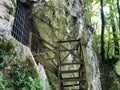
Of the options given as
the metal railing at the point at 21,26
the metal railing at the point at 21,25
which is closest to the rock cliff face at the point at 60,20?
the metal railing at the point at 21,26

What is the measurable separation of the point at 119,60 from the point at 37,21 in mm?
8040

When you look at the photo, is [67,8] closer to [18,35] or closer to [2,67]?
[18,35]

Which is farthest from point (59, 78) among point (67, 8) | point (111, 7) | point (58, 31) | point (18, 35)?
point (111, 7)

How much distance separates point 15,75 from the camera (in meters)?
5.21

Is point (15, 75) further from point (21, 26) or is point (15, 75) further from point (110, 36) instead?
point (110, 36)

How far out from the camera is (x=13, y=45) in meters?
5.47

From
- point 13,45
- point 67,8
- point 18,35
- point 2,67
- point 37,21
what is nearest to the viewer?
point 2,67

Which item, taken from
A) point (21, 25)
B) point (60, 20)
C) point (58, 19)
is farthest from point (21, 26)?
point (60, 20)

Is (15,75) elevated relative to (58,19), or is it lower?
lower

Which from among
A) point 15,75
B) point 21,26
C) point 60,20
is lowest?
point 15,75

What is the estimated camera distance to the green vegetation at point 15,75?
5.04 metres

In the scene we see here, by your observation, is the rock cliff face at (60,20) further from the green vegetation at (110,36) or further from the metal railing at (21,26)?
the green vegetation at (110,36)

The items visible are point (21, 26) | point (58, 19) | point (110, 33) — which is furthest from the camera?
point (110, 33)

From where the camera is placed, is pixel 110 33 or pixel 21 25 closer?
A: pixel 21 25
